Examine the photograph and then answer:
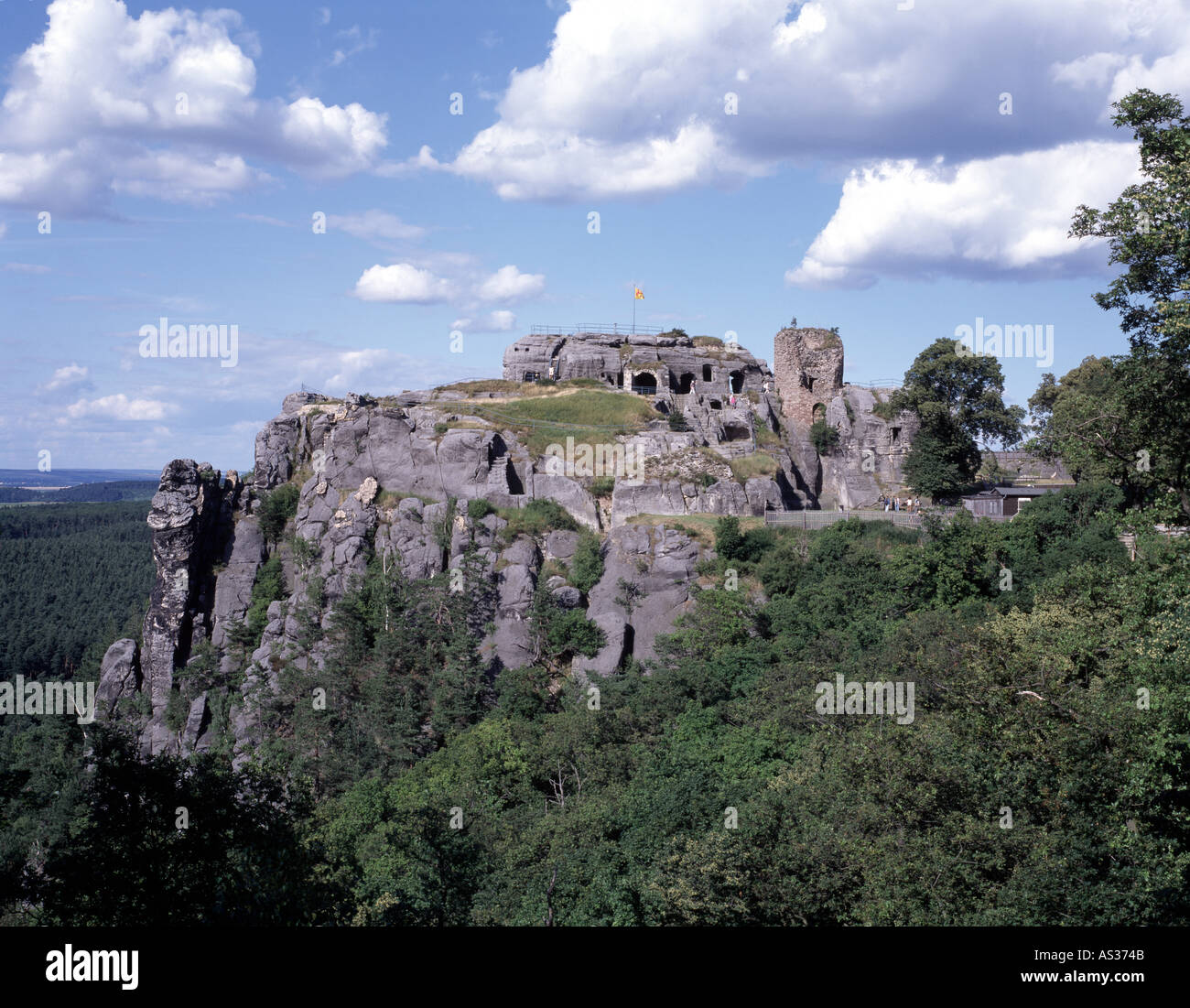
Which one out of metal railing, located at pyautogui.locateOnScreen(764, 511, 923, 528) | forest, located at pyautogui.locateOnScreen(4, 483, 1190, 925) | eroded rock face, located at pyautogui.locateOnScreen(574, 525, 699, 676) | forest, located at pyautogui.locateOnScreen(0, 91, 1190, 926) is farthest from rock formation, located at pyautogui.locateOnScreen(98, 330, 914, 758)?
forest, located at pyautogui.locateOnScreen(4, 483, 1190, 925)

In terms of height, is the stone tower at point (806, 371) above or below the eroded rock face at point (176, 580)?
above

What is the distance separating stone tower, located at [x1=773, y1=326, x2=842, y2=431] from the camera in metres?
69.3

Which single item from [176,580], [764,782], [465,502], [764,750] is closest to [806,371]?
[465,502]

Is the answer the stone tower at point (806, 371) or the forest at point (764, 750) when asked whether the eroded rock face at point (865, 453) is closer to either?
the stone tower at point (806, 371)

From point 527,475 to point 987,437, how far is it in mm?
27768

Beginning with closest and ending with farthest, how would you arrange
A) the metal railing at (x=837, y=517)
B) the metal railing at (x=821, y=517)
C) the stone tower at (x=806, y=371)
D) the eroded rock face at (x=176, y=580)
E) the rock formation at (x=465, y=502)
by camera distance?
the metal railing at (x=837, y=517) < the metal railing at (x=821, y=517) < the rock formation at (x=465, y=502) < the eroded rock face at (x=176, y=580) < the stone tower at (x=806, y=371)

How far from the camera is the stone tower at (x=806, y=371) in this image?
69.3 metres

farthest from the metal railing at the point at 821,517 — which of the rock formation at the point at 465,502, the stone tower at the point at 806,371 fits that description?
the stone tower at the point at 806,371

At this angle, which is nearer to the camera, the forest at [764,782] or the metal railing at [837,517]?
the forest at [764,782]

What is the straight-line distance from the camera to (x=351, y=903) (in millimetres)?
23734

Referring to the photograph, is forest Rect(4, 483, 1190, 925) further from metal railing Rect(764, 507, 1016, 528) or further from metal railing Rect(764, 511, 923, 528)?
metal railing Rect(764, 511, 923, 528)
